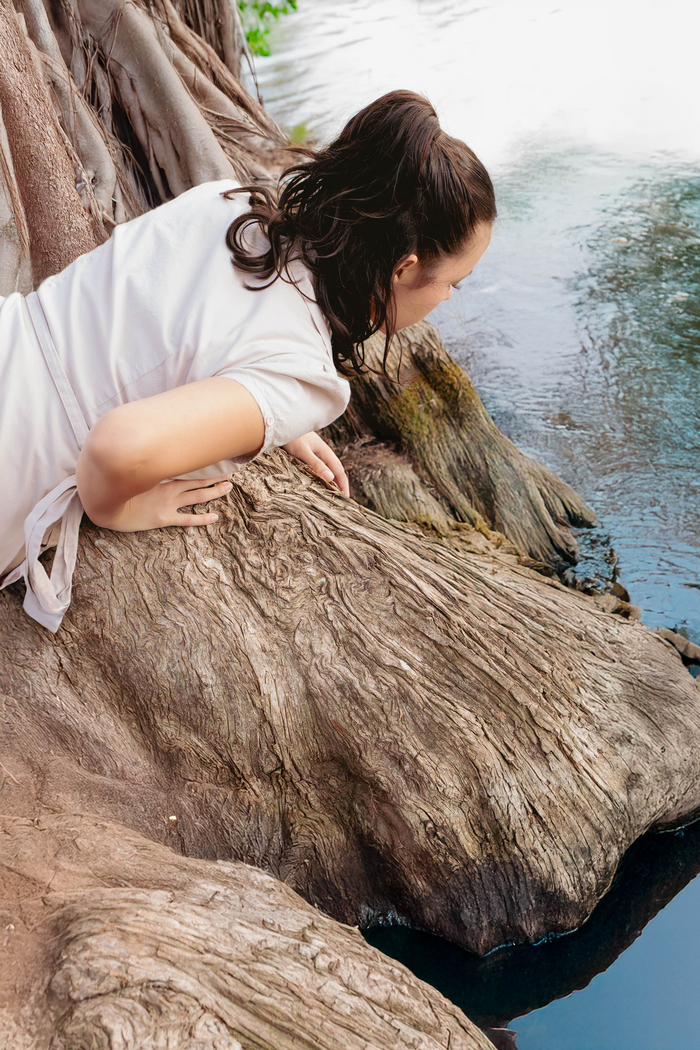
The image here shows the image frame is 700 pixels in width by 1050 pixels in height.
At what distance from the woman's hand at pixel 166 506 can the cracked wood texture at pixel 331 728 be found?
4cm

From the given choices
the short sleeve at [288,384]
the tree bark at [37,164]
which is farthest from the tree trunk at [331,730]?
the tree bark at [37,164]

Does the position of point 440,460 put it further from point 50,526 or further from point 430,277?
point 50,526

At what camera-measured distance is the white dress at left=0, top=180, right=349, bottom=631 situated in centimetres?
Answer: 166

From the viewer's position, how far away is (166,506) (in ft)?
6.31

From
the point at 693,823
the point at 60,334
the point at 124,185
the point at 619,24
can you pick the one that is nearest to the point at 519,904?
the point at 693,823

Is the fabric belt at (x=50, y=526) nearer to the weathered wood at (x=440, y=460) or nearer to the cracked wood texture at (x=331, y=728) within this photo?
the cracked wood texture at (x=331, y=728)

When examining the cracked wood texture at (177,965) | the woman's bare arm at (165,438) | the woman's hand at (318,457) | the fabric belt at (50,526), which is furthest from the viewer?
the woman's hand at (318,457)

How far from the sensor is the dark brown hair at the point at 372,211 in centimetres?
174

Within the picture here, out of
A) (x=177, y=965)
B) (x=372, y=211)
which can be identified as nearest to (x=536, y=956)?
(x=177, y=965)

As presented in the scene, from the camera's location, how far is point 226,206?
184 centimetres

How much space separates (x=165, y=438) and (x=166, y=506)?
44 centimetres

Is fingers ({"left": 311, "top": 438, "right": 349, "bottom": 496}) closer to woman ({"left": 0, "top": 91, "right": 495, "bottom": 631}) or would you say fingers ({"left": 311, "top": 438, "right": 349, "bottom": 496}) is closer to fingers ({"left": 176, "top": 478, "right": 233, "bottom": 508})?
fingers ({"left": 176, "top": 478, "right": 233, "bottom": 508})

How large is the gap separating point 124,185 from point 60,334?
88.0 inches

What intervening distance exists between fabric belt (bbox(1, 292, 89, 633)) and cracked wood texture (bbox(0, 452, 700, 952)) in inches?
2.8
